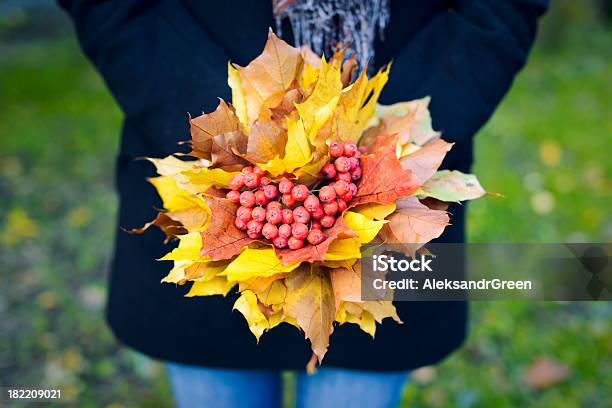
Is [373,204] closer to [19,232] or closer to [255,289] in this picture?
[255,289]

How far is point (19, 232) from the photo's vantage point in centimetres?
277

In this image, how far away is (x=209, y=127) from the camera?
83 cm

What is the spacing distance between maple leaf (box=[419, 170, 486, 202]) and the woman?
19cm

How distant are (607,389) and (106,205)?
7.60ft

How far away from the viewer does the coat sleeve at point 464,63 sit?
43.3 inches

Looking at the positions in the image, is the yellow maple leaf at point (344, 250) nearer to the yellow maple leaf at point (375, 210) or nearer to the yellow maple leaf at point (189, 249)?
the yellow maple leaf at point (375, 210)

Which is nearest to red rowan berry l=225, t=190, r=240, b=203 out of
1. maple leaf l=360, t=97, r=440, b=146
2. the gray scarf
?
maple leaf l=360, t=97, r=440, b=146

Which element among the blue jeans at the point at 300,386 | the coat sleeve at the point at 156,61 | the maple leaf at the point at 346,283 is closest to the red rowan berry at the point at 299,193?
the maple leaf at the point at 346,283

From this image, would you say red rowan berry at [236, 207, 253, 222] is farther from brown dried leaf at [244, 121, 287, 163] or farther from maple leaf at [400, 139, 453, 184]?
maple leaf at [400, 139, 453, 184]

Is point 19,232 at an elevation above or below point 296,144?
below

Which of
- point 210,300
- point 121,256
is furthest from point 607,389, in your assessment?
point 121,256

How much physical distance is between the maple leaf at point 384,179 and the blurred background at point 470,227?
141cm

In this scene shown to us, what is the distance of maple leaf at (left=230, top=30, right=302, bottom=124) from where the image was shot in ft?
2.80

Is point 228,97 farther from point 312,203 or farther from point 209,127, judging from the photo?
point 312,203
